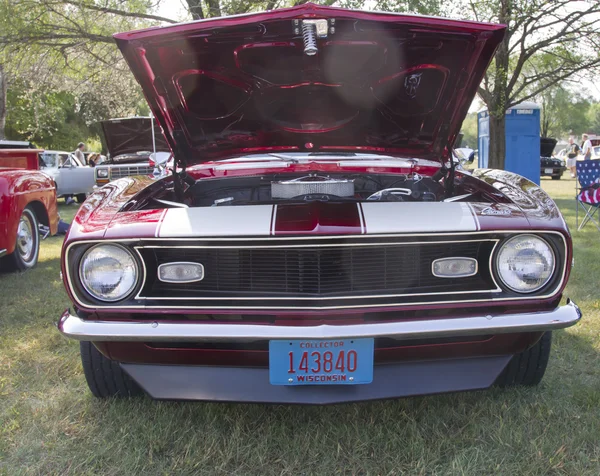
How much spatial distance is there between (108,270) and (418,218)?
1060 mm

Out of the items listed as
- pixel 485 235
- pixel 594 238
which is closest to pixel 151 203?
pixel 485 235

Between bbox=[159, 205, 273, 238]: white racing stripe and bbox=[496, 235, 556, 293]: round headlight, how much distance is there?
0.83m

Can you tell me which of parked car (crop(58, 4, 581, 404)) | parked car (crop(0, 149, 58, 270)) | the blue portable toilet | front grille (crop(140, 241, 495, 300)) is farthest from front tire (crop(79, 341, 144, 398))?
the blue portable toilet

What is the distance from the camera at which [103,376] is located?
206 cm

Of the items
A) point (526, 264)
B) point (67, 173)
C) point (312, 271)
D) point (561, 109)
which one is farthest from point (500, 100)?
point (561, 109)

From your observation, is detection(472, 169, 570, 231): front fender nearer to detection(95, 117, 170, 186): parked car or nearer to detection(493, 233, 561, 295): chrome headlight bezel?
detection(493, 233, 561, 295): chrome headlight bezel

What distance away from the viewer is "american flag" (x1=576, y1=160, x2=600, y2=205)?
5.30 metres

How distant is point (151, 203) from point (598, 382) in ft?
6.93

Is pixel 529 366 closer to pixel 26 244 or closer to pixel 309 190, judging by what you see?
pixel 309 190

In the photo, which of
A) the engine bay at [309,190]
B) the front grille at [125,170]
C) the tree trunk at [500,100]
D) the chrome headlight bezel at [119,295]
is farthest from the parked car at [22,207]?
the tree trunk at [500,100]

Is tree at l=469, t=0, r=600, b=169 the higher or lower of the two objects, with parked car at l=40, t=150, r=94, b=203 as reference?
higher

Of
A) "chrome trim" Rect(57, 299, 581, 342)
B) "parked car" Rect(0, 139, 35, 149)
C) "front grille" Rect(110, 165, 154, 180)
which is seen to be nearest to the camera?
"chrome trim" Rect(57, 299, 581, 342)

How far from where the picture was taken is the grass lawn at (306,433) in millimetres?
1707

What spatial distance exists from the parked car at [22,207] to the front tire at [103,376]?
7.45 ft
